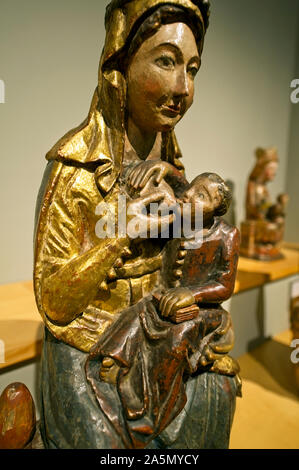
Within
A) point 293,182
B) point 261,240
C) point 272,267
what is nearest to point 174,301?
point 272,267

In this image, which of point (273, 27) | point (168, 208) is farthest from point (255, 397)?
point (273, 27)

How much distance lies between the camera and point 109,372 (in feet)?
2.61

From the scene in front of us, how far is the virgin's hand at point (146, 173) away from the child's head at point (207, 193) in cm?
7

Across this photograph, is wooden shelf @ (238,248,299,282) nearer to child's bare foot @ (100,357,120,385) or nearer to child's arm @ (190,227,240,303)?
child's arm @ (190,227,240,303)

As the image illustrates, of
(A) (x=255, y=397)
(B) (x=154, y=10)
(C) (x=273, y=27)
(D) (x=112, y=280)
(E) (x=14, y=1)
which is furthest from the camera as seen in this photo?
(C) (x=273, y=27)

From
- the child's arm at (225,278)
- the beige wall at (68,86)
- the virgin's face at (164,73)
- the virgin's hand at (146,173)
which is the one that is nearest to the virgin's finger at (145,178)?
the virgin's hand at (146,173)

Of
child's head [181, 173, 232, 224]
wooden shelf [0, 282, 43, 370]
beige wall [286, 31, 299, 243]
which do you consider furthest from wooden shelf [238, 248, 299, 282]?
child's head [181, 173, 232, 224]

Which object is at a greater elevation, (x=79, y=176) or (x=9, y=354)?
(x=79, y=176)

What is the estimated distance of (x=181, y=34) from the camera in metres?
0.75

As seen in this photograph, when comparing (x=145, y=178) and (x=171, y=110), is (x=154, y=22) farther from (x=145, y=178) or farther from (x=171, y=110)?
(x=145, y=178)

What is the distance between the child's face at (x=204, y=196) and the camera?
0.80 m

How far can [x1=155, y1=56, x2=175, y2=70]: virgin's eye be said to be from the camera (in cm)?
76

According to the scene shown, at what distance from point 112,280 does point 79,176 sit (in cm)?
24

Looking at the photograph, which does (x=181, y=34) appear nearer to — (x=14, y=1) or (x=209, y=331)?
(x=209, y=331)
